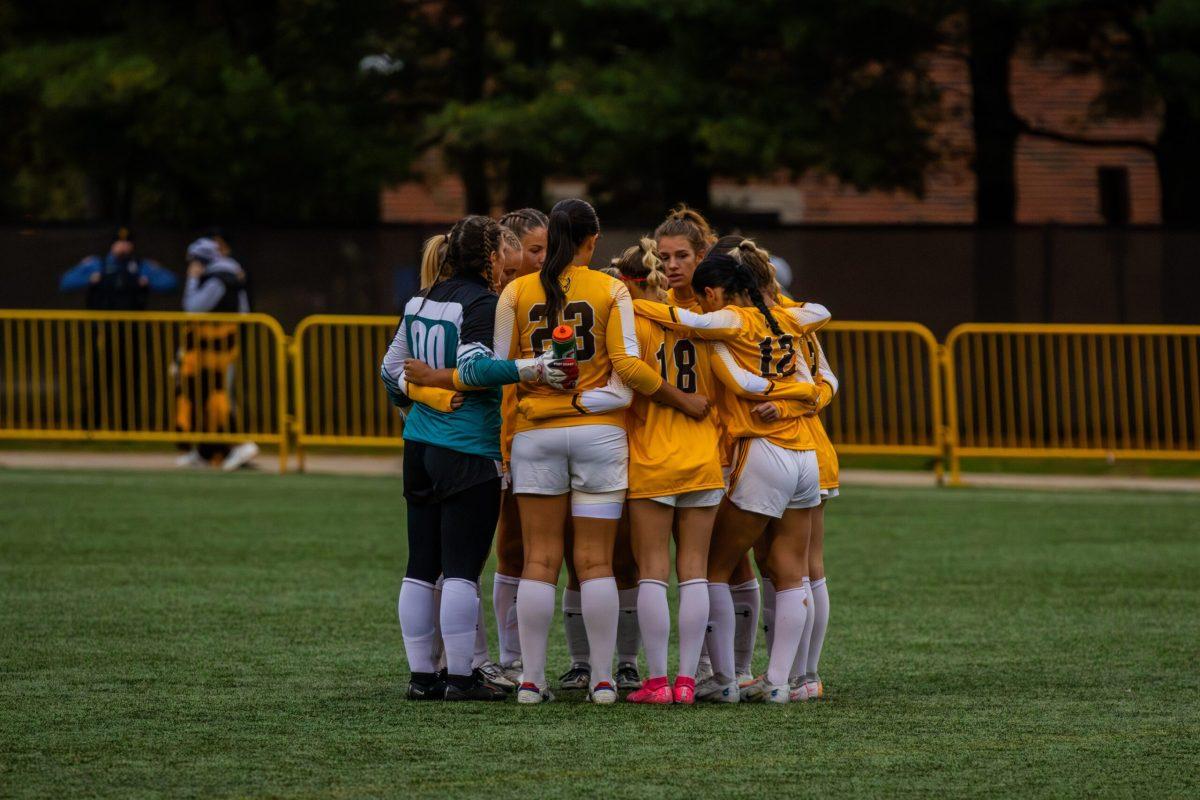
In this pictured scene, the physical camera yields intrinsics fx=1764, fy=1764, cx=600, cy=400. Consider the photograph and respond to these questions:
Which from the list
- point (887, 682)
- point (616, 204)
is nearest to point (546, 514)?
point (887, 682)

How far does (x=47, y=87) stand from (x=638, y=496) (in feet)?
47.3

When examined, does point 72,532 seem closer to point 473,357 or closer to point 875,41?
point 473,357

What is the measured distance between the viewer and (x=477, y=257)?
655 cm

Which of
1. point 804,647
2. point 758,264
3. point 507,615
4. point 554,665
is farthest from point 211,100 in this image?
point 804,647

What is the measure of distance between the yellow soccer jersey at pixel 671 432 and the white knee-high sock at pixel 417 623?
0.90 meters

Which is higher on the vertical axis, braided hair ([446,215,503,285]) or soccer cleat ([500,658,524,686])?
braided hair ([446,215,503,285])

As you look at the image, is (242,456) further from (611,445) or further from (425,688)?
(611,445)

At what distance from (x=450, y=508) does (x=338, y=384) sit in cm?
971

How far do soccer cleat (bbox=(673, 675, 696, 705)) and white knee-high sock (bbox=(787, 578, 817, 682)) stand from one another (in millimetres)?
404

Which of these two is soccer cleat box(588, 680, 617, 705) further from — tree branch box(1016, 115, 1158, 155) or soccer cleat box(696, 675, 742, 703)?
tree branch box(1016, 115, 1158, 155)

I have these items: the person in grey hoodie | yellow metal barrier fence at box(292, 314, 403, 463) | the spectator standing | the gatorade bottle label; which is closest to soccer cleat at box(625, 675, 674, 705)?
the gatorade bottle label

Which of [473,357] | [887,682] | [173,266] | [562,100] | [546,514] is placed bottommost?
[887,682]

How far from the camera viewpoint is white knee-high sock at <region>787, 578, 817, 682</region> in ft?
21.9

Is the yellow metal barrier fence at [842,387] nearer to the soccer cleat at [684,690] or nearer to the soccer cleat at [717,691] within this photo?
the soccer cleat at [717,691]
